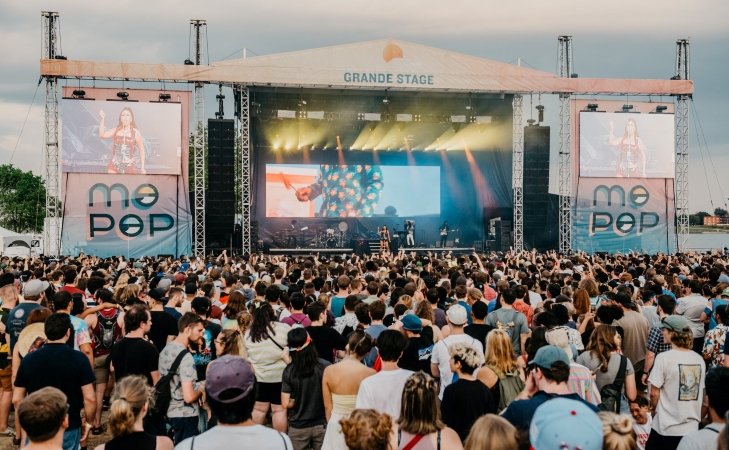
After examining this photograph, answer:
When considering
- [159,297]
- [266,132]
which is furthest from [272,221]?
[159,297]

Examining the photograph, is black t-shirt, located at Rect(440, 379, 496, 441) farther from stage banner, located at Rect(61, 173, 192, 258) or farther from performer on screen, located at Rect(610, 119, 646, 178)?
performer on screen, located at Rect(610, 119, 646, 178)

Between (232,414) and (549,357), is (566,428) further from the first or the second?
(232,414)

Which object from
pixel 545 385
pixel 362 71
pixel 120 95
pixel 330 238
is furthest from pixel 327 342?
pixel 330 238

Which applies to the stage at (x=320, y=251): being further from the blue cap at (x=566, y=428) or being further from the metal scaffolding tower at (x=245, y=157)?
the blue cap at (x=566, y=428)

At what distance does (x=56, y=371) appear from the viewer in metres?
4.24

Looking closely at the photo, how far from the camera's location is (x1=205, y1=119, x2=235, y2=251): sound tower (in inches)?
845

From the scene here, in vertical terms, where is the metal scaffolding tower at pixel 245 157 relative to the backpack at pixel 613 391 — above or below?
above

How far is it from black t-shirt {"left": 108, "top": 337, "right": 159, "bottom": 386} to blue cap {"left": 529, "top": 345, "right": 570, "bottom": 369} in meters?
2.90

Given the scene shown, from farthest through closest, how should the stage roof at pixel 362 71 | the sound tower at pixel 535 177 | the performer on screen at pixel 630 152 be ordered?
the performer on screen at pixel 630 152 → the sound tower at pixel 535 177 → the stage roof at pixel 362 71

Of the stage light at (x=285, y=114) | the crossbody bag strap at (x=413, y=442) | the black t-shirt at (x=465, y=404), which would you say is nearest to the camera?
the crossbody bag strap at (x=413, y=442)

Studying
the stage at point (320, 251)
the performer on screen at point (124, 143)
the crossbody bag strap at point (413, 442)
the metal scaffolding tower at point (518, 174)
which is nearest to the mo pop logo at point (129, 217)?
the performer on screen at point (124, 143)

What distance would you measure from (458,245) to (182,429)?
23439mm

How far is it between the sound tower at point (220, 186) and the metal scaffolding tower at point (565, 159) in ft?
39.2

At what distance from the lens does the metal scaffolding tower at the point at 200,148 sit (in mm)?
20620
